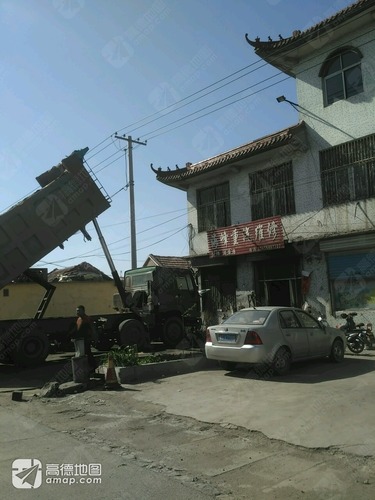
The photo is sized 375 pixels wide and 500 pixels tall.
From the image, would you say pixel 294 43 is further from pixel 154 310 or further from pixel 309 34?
pixel 154 310

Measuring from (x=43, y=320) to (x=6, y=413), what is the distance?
615 cm

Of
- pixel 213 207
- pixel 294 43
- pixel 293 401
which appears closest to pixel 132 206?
pixel 213 207

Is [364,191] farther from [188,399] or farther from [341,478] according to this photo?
[341,478]

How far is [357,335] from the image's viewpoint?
1249cm

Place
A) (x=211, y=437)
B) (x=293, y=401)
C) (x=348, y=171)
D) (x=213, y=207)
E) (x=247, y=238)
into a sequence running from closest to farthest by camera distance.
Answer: (x=211, y=437), (x=293, y=401), (x=348, y=171), (x=247, y=238), (x=213, y=207)

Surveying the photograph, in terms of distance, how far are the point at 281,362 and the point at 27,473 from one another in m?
5.88

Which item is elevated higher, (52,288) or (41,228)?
(41,228)

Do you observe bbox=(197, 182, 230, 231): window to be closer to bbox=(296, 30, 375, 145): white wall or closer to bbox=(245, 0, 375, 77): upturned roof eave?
bbox=(296, 30, 375, 145): white wall

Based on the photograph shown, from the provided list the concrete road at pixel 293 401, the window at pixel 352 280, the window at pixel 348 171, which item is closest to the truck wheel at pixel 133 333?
the concrete road at pixel 293 401

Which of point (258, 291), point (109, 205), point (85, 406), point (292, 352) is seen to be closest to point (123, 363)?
point (85, 406)

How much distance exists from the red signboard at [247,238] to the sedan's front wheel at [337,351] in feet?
15.7

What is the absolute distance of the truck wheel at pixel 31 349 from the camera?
12.8 m

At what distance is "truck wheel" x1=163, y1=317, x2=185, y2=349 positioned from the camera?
15820 mm

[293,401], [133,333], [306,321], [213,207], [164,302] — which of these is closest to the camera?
[293,401]
